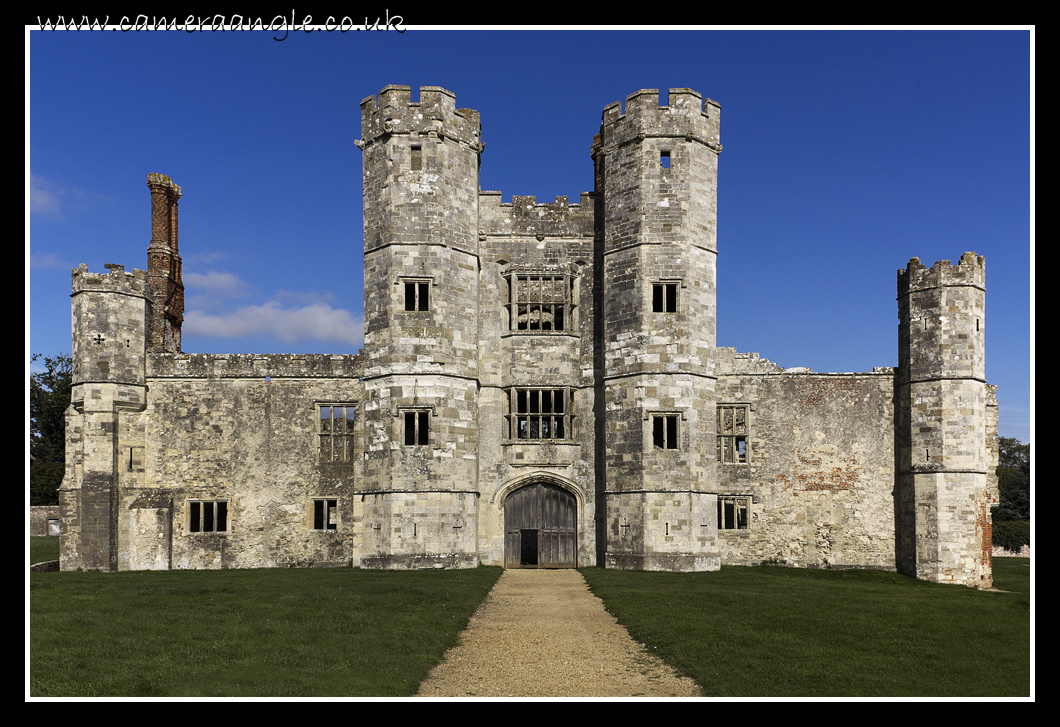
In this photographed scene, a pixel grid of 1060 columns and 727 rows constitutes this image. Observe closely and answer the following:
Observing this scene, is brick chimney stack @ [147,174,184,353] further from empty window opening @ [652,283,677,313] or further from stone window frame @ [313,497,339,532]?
empty window opening @ [652,283,677,313]

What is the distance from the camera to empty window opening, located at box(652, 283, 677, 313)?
25516mm

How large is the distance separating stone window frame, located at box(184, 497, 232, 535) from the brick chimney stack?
6.63 m

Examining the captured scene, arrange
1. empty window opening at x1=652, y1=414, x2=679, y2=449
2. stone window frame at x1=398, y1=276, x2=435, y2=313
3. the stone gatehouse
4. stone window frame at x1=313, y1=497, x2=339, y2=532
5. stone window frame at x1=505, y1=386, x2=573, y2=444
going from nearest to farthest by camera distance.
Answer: the stone gatehouse < empty window opening at x1=652, y1=414, x2=679, y2=449 < stone window frame at x1=398, y1=276, x2=435, y2=313 < stone window frame at x1=313, y1=497, x2=339, y2=532 < stone window frame at x1=505, y1=386, x2=573, y2=444

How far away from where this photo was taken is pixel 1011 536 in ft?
132

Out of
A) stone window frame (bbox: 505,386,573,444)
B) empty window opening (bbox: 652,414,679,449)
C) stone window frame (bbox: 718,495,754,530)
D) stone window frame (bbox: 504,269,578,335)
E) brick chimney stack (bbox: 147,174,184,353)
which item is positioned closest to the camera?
empty window opening (bbox: 652,414,679,449)

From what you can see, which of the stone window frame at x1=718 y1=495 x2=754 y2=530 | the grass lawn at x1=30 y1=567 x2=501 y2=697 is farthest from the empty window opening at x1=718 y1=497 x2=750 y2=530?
the grass lawn at x1=30 y1=567 x2=501 y2=697

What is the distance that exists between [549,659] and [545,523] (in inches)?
575

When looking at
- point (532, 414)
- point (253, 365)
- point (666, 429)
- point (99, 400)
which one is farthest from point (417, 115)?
point (99, 400)

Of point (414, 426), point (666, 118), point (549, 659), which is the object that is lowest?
point (549, 659)

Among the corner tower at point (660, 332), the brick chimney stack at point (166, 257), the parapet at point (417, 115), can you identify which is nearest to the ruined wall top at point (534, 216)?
the corner tower at point (660, 332)

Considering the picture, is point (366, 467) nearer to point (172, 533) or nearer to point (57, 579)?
point (172, 533)

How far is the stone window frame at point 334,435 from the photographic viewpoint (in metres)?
26.3

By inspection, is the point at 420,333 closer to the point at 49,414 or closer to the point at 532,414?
the point at 532,414

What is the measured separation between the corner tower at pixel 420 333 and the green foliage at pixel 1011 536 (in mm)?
29725
